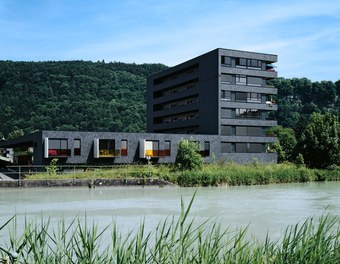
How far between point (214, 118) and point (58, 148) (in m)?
19.6

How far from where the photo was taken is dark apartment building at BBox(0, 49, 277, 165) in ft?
145

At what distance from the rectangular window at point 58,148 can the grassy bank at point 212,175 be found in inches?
97.6

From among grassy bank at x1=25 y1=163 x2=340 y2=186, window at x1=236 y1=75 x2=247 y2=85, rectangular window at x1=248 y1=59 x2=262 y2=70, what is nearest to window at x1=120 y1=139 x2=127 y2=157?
grassy bank at x1=25 y1=163 x2=340 y2=186

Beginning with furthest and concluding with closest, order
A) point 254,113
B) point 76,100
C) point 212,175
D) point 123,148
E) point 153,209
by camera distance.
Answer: point 76,100 → point 254,113 → point 123,148 → point 212,175 → point 153,209

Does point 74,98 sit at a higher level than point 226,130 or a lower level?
higher

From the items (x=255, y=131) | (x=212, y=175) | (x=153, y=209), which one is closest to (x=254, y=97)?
(x=255, y=131)

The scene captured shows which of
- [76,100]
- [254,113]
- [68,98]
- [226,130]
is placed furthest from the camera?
[76,100]

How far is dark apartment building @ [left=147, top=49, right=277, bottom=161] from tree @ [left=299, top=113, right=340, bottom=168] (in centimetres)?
477

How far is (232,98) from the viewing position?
53.9 metres

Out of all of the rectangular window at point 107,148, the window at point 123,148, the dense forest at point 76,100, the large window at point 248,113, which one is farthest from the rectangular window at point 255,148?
the dense forest at point 76,100

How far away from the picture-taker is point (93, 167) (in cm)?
4059

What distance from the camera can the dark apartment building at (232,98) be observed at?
174 ft

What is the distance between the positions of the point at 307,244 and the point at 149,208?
1693cm

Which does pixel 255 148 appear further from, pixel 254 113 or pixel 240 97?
pixel 240 97
